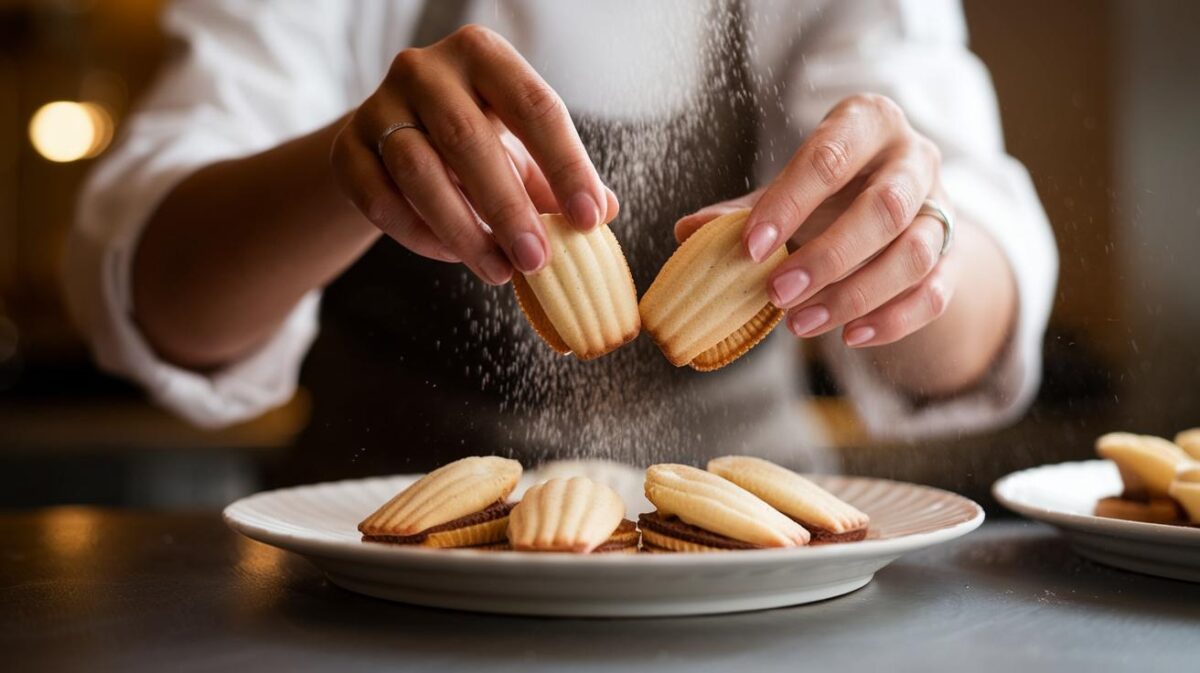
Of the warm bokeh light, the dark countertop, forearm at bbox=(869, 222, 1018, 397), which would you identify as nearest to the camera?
the dark countertop

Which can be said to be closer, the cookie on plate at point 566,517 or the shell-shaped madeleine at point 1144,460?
the cookie on plate at point 566,517

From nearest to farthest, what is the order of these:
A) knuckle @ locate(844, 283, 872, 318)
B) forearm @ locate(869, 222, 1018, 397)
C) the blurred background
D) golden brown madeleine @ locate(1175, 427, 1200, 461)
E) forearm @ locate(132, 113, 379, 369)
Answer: knuckle @ locate(844, 283, 872, 318), golden brown madeleine @ locate(1175, 427, 1200, 461), forearm @ locate(132, 113, 379, 369), forearm @ locate(869, 222, 1018, 397), the blurred background

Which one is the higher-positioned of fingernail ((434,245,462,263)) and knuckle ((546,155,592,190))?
knuckle ((546,155,592,190))

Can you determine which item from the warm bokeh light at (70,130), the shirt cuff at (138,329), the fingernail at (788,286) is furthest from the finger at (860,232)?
the warm bokeh light at (70,130)

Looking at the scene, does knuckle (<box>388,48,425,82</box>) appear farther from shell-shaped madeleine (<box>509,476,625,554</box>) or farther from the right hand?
shell-shaped madeleine (<box>509,476,625,554</box>)

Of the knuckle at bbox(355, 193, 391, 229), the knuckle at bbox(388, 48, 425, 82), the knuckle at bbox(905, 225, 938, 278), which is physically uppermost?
the knuckle at bbox(388, 48, 425, 82)

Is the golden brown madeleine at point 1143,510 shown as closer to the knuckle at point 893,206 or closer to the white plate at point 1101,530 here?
the white plate at point 1101,530

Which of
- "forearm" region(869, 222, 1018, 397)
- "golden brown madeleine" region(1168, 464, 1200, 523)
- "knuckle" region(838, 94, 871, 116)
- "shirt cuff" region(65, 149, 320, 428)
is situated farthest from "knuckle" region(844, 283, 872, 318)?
"shirt cuff" region(65, 149, 320, 428)

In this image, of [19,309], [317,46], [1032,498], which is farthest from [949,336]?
[19,309]
